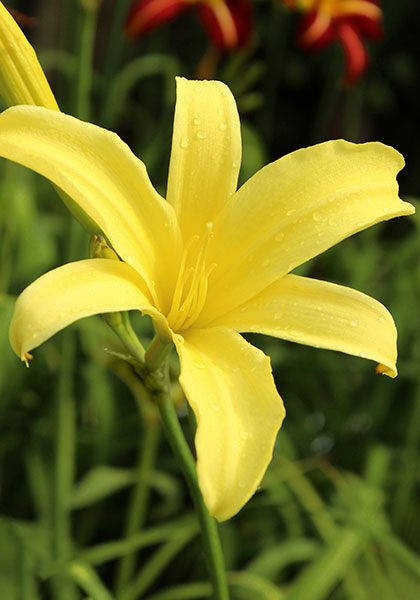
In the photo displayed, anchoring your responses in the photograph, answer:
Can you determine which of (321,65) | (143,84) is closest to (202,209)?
(143,84)

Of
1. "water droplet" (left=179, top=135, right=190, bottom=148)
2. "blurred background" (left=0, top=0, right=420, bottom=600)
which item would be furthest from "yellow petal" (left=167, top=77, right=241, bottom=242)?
"blurred background" (left=0, top=0, right=420, bottom=600)

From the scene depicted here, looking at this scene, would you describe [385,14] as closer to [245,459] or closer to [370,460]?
[370,460]

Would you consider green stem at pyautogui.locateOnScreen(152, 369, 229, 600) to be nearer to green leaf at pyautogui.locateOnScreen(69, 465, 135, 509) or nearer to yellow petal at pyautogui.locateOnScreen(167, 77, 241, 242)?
yellow petal at pyautogui.locateOnScreen(167, 77, 241, 242)

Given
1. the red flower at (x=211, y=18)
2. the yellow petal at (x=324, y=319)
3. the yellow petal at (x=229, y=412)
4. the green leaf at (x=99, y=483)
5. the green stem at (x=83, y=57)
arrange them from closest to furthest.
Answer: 1. the yellow petal at (x=229, y=412)
2. the yellow petal at (x=324, y=319)
3. the green stem at (x=83, y=57)
4. the green leaf at (x=99, y=483)
5. the red flower at (x=211, y=18)

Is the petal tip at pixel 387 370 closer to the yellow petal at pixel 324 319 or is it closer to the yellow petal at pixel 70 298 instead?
the yellow petal at pixel 324 319

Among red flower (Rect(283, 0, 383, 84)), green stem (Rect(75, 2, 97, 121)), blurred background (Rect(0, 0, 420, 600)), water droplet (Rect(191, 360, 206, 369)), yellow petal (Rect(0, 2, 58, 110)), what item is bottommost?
blurred background (Rect(0, 0, 420, 600))

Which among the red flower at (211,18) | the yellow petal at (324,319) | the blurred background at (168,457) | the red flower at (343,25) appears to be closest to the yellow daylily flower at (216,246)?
the yellow petal at (324,319)
